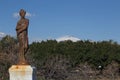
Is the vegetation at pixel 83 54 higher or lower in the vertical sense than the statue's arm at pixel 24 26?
higher

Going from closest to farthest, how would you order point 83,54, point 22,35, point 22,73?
point 22,73 < point 22,35 < point 83,54

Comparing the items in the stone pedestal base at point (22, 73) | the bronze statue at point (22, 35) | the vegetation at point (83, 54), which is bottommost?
the stone pedestal base at point (22, 73)

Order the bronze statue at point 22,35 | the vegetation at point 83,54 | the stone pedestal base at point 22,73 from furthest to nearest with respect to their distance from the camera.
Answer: the vegetation at point 83,54
the bronze statue at point 22,35
the stone pedestal base at point 22,73

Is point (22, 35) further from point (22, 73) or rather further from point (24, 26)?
point (22, 73)

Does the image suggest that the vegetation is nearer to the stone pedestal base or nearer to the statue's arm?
the statue's arm

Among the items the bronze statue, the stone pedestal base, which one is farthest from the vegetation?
the stone pedestal base

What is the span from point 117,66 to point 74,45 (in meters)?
7.85

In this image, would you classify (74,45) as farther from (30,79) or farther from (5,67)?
(30,79)

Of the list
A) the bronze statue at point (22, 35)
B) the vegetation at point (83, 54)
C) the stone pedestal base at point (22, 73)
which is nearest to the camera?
the stone pedestal base at point (22, 73)

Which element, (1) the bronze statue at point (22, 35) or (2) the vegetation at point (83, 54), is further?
(2) the vegetation at point (83, 54)

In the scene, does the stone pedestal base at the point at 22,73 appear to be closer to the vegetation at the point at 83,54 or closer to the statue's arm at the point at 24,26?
the statue's arm at the point at 24,26

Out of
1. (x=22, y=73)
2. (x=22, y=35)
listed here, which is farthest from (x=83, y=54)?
(x=22, y=73)

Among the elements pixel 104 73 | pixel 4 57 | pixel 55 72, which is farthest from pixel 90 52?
→ pixel 4 57

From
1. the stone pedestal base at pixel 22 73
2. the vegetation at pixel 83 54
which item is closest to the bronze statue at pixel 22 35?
the stone pedestal base at pixel 22 73
